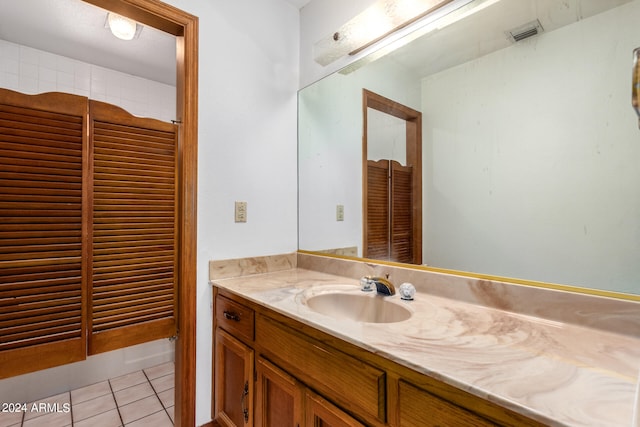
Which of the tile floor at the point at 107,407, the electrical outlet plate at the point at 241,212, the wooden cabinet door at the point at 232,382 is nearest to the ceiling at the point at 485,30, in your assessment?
the electrical outlet plate at the point at 241,212

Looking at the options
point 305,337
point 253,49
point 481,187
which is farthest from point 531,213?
point 253,49

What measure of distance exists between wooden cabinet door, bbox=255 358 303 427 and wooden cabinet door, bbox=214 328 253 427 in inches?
2.8

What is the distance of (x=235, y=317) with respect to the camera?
1.31 m

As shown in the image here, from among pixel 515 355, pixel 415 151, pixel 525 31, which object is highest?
pixel 525 31

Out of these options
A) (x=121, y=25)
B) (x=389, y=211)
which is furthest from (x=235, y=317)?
(x=121, y=25)

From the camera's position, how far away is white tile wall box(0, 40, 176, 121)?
1962 mm

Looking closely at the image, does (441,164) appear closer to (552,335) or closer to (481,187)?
(481,187)

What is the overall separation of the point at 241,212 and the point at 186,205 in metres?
0.29

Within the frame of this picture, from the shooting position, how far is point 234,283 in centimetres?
146

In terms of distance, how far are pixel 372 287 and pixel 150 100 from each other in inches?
96.7

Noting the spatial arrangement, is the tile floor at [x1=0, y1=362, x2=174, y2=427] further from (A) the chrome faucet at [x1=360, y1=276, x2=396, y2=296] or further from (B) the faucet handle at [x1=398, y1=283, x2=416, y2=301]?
(B) the faucet handle at [x1=398, y1=283, x2=416, y2=301]

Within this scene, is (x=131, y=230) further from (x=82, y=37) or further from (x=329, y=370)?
(x=82, y=37)

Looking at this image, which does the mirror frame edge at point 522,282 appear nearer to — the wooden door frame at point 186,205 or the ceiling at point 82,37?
the wooden door frame at point 186,205

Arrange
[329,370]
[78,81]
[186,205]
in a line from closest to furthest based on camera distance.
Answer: [329,370] → [186,205] → [78,81]
